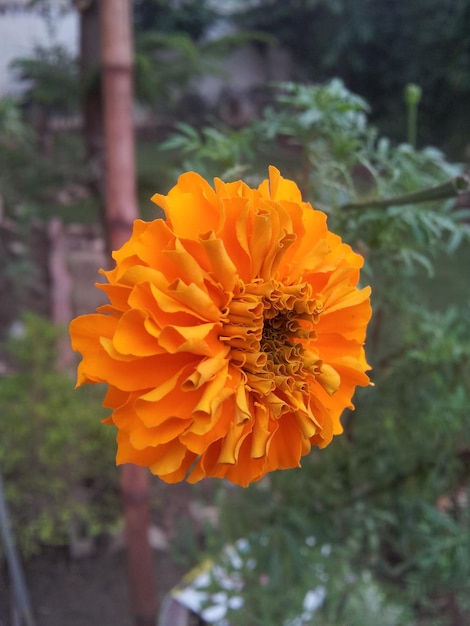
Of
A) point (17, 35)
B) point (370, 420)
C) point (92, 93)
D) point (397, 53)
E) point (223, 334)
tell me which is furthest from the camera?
point (397, 53)

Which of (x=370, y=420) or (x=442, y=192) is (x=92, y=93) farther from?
(x=442, y=192)

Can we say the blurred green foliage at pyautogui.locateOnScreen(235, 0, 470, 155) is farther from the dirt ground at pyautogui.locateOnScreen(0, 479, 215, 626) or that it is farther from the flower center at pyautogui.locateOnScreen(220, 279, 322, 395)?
the flower center at pyautogui.locateOnScreen(220, 279, 322, 395)

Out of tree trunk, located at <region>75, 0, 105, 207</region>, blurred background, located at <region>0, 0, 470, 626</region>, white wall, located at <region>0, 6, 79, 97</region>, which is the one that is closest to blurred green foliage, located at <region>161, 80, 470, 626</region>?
blurred background, located at <region>0, 0, 470, 626</region>

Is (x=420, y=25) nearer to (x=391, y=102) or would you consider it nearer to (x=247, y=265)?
(x=391, y=102)

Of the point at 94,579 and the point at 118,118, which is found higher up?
the point at 118,118

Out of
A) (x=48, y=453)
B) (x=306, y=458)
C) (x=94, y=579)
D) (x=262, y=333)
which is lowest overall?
(x=94, y=579)

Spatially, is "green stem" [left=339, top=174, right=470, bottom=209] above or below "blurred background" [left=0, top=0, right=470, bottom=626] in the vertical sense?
above

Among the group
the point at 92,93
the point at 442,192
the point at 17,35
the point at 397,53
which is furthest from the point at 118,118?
the point at 397,53

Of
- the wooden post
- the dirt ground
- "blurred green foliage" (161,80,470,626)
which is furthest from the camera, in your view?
the dirt ground
